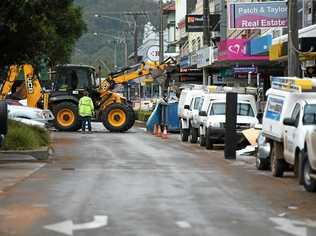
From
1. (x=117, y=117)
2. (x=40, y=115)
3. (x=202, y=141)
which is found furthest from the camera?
(x=117, y=117)

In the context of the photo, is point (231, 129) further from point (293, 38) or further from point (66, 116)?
point (66, 116)

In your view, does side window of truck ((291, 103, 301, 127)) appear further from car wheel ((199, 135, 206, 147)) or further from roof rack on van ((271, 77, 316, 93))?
car wheel ((199, 135, 206, 147))

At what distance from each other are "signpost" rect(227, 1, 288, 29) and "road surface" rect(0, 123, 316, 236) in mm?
5218

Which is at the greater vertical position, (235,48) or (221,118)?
(235,48)

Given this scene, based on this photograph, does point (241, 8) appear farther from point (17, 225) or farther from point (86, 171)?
point (17, 225)

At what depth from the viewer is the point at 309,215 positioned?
11.6m

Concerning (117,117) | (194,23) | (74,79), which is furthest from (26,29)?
(194,23)

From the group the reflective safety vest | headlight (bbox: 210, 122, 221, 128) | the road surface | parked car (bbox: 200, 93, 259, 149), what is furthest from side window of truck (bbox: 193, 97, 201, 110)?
the road surface

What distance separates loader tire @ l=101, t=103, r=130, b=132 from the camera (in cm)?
3741

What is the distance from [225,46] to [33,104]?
30.1 feet

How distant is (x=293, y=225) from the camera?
34.9 ft

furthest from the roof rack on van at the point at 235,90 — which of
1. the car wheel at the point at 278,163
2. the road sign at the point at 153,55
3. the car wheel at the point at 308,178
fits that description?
the road sign at the point at 153,55

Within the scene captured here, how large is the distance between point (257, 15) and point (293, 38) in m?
3.42

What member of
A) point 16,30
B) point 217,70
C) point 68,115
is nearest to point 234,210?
point 16,30
